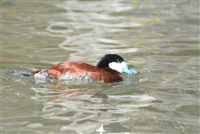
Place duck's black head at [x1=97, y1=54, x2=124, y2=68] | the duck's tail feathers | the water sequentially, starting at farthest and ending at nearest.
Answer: duck's black head at [x1=97, y1=54, x2=124, y2=68] → the duck's tail feathers → the water

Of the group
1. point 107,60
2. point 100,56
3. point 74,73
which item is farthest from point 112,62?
point 100,56

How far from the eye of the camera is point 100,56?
1183 centimetres

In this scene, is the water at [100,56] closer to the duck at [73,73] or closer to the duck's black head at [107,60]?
the duck at [73,73]

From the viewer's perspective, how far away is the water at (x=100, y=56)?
7.47m

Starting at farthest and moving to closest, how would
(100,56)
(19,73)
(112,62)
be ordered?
1. (100,56)
2. (112,62)
3. (19,73)

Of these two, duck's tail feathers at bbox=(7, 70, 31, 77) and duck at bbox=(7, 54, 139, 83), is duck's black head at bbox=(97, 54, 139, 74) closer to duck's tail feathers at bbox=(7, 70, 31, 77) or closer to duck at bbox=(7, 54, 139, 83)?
duck at bbox=(7, 54, 139, 83)

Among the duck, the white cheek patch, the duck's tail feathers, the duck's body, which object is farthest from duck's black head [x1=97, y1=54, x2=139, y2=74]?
the duck's tail feathers

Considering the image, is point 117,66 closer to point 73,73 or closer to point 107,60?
point 107,60

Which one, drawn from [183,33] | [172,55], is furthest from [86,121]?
[183,33]

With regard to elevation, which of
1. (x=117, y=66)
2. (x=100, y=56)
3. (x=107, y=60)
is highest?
(x=107, y=60)

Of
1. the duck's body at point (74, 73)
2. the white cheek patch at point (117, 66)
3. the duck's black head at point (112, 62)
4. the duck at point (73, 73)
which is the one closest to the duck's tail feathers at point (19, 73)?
the duck at point (73, 73)

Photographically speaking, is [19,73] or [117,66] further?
[117,66]

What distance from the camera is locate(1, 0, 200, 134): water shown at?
7.47 m

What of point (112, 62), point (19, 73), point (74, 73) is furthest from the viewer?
point (112, 62)
